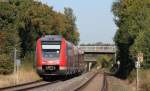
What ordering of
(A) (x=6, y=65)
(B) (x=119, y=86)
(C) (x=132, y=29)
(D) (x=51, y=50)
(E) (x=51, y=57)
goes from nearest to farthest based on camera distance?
(B) (x=119, y=86), (E) (x=51, y=57), (D) (x=51, y=50), (A) (x=6, y=65), (C) (x=132, y=29)

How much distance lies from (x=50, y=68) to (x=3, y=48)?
12186 mm

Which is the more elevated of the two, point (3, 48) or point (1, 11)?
point (1, 11)

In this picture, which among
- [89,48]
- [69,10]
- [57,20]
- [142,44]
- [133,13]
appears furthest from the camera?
[69,10]

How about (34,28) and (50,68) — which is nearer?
(50,68)

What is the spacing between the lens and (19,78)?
172 ft

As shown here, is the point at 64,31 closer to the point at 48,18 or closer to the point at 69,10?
the point at 48,18

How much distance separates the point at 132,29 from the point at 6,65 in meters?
18.1

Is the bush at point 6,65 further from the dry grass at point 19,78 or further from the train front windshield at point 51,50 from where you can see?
the train front windshield at point 51,50

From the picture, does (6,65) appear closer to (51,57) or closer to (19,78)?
(19,78)

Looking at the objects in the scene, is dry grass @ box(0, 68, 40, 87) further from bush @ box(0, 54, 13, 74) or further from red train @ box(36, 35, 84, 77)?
red train @ box(36, 35, 84, 77)

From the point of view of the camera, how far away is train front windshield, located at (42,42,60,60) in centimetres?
4862

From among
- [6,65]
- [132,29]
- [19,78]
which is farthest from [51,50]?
[132,29]

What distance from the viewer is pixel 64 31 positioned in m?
115

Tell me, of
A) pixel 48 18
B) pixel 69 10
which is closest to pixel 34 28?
pixel 48 18
